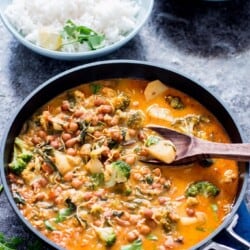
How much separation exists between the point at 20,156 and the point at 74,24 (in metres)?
0.79

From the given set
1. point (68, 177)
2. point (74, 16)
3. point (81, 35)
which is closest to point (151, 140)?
point (68, 177)

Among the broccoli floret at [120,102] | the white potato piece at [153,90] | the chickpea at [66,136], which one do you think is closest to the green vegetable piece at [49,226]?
the chickpea at [66,136]

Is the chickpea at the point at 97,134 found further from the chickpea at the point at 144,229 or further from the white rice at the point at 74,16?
the white rice at the point at 74,16

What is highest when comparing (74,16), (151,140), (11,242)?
(74,16)

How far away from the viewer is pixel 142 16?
3555 millimetres

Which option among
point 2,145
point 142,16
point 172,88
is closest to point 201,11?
point 142,16

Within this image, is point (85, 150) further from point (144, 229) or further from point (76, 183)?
point (144, 229)

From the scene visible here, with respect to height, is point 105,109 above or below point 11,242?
above

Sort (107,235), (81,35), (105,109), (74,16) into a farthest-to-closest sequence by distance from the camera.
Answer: (74,16), (81,35), (105,109), (107,235)

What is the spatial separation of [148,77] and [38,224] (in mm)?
841

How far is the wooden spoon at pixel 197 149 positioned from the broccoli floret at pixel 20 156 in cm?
48

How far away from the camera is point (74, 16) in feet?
11.6

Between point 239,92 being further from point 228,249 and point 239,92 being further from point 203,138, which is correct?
point 228,249

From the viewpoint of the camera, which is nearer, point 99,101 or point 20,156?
point 20,156
